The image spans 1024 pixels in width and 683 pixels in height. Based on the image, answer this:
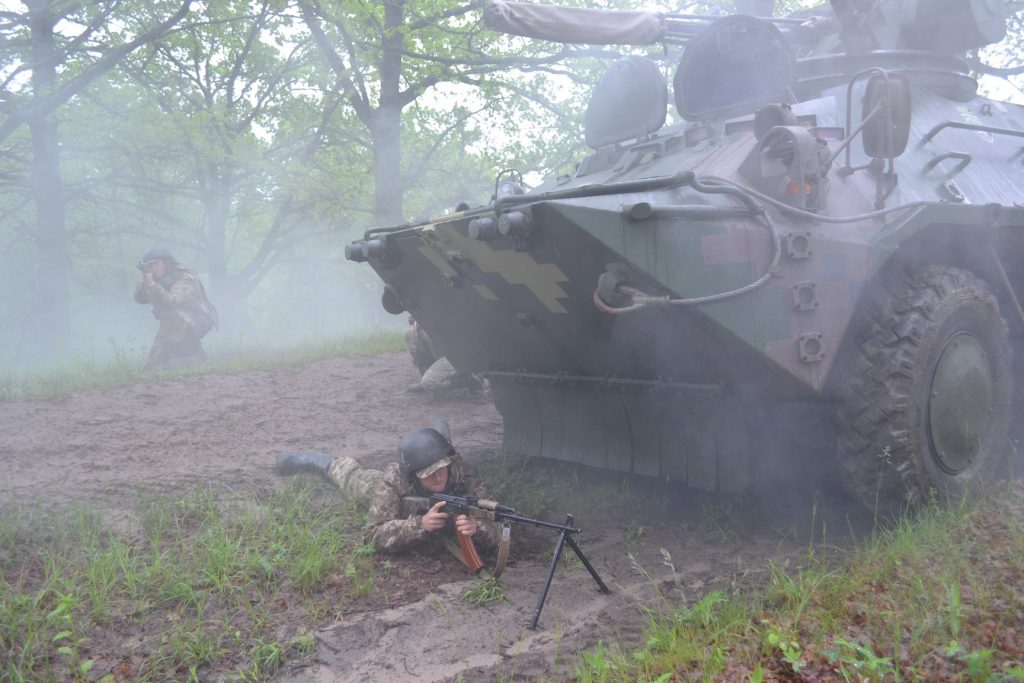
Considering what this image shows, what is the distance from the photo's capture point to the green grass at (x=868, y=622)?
260 cm

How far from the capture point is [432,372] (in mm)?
7270

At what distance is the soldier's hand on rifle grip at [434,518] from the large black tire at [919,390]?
173 cm

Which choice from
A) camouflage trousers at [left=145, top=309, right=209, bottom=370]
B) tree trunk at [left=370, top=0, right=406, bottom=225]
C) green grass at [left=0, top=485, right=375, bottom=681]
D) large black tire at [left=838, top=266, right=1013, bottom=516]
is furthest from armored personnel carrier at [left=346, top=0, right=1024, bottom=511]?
tree trunk at [left=370, top=0, right=406, bottom=225]

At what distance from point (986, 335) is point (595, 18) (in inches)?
109

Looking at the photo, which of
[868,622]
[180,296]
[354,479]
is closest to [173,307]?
[180,296]

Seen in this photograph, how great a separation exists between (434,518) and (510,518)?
0.42 metres

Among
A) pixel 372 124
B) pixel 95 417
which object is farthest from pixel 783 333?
pixel 372 124

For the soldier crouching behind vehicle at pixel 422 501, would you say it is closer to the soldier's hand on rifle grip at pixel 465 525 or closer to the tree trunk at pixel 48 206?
the soldier's hand on rifle grip at pixel 465 525

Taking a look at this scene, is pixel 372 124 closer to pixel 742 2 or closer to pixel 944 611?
pixel 742 2

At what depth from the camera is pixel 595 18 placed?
17.4 ft

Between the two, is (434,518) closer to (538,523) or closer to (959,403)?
(538,523)

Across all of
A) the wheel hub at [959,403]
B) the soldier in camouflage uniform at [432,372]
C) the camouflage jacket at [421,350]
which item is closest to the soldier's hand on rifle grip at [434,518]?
the wheel hub at [959,403]

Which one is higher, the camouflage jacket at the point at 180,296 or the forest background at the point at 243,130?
the forest background at the point at 243,130

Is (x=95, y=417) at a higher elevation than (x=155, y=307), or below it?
below
